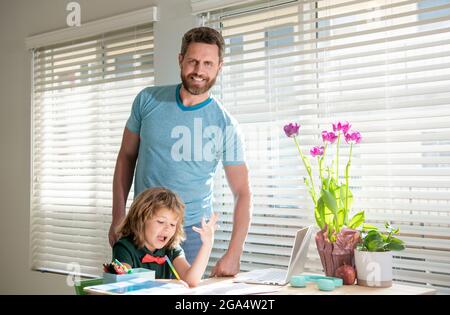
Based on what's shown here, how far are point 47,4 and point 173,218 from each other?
2382 mm

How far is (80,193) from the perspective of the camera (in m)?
3.71

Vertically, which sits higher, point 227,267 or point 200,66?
point 200,66

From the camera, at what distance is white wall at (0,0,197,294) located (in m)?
3.87

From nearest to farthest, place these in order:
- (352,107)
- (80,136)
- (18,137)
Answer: (352,107)
(80,136)
(18,137)

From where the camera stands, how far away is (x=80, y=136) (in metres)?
3.69

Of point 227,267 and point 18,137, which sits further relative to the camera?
point 18,137

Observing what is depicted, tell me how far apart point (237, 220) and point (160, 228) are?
385 millimetres

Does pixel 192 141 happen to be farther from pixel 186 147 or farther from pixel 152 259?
pixel 152 259

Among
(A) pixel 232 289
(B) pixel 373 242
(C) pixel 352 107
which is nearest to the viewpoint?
(A) pixel 232 289

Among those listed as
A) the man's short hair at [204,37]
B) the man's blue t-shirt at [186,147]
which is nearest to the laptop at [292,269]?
the man's blue t-shirt at [186,147]

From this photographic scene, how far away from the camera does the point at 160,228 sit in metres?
2.07

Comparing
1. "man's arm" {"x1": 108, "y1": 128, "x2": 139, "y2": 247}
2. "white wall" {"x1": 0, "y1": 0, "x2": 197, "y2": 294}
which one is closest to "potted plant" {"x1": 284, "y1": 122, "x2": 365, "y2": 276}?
"man's arm" {"x1": 108, "y1": 128, "x2": 139, "y2": 247}

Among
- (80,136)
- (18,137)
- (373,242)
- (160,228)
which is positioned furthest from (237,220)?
(18,137)

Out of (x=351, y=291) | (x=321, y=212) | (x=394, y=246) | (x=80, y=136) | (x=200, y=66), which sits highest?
(x=200, y=66)
